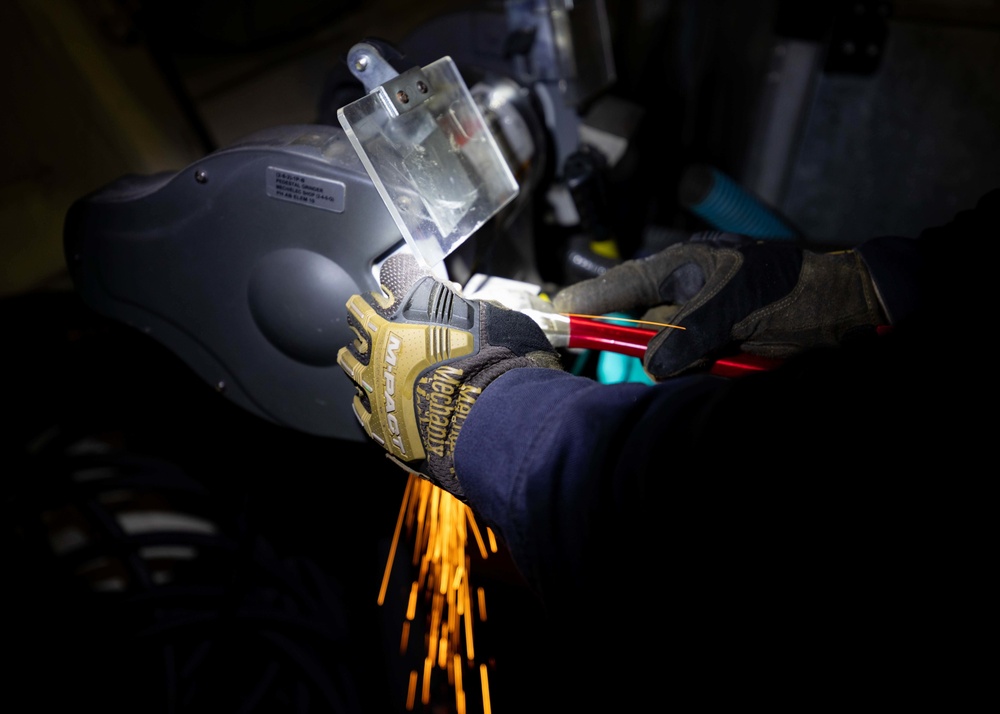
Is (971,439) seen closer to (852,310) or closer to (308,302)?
(852,310)

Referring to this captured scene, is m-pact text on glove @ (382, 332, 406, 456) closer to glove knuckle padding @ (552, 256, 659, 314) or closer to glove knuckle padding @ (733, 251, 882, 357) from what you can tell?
glove knuckle padding @ (552, 256, 659, 314)

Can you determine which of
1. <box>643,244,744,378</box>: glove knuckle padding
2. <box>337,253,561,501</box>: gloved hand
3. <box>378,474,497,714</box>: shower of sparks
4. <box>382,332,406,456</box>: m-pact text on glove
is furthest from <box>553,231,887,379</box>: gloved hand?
<box>378,474,497,714</box>: shower of sparks

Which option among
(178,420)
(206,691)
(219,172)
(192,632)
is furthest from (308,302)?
(206,691)

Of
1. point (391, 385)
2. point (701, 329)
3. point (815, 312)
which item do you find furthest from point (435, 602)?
point (815, 312)

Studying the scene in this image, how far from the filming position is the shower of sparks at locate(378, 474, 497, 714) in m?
1.23

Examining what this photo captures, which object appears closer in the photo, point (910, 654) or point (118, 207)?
point (910, 654)

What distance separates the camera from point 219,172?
2.72ft

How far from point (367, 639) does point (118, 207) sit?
1162 millimetres

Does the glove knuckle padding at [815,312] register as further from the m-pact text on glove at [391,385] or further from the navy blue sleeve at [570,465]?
the m-pact text on glove at [391,385]

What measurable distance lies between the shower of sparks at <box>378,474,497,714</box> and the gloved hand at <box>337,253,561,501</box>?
1.58ft

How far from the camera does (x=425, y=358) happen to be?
725 millimetres

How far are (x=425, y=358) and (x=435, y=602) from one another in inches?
32.1

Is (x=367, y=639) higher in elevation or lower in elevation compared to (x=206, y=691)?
lower

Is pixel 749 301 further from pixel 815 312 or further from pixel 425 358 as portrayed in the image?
pixel 425 358
